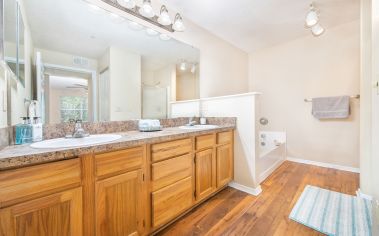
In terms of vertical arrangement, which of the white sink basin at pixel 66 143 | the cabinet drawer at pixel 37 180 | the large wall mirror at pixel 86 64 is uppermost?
the large wall mirror at pixel 86 64

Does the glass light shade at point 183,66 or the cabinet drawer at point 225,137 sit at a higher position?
the glass light shade at point 183,66

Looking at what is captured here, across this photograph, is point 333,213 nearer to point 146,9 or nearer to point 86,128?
point 86,128

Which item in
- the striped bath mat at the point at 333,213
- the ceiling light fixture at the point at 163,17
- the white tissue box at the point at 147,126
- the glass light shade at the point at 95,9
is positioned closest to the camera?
the striped bath mat at the point at 333,213

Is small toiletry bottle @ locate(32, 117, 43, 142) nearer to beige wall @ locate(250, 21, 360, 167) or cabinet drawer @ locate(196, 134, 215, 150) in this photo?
cabinet drawer @ locate(196, 134, 215, 150)

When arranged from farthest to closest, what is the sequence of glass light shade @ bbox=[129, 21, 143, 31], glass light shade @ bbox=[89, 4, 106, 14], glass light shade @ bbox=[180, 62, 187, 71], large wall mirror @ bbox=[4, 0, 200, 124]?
glass light shade @ bbox=[180, 62, 187, 71], glass light shade @ bbox=[129, 21, 143, 31], glass light shade @ bbox=[89, 4, 106, 14], large wall mirror @ bbox=[4, 0, 200, 124]

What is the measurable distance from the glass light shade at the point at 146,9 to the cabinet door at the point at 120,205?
1.53 metres

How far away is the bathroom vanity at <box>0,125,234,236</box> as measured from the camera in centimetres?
70

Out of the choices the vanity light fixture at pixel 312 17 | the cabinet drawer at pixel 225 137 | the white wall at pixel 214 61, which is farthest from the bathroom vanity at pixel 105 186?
the vanity light fixture at pixel 312 17

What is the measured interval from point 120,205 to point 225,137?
129 centimetres

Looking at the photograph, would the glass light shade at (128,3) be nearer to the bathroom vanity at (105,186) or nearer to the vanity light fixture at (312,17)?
the bathroom vanity at (105,186)

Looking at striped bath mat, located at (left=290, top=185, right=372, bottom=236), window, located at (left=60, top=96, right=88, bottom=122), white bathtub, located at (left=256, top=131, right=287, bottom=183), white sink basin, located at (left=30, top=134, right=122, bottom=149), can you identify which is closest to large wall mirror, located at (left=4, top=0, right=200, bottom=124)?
window, located at (left=60, top=96, right=88, bottom=122)

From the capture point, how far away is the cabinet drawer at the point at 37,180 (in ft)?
2.19

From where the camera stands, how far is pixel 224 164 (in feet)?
6.31

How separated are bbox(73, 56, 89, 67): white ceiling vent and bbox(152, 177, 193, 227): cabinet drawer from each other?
3.91 ft
